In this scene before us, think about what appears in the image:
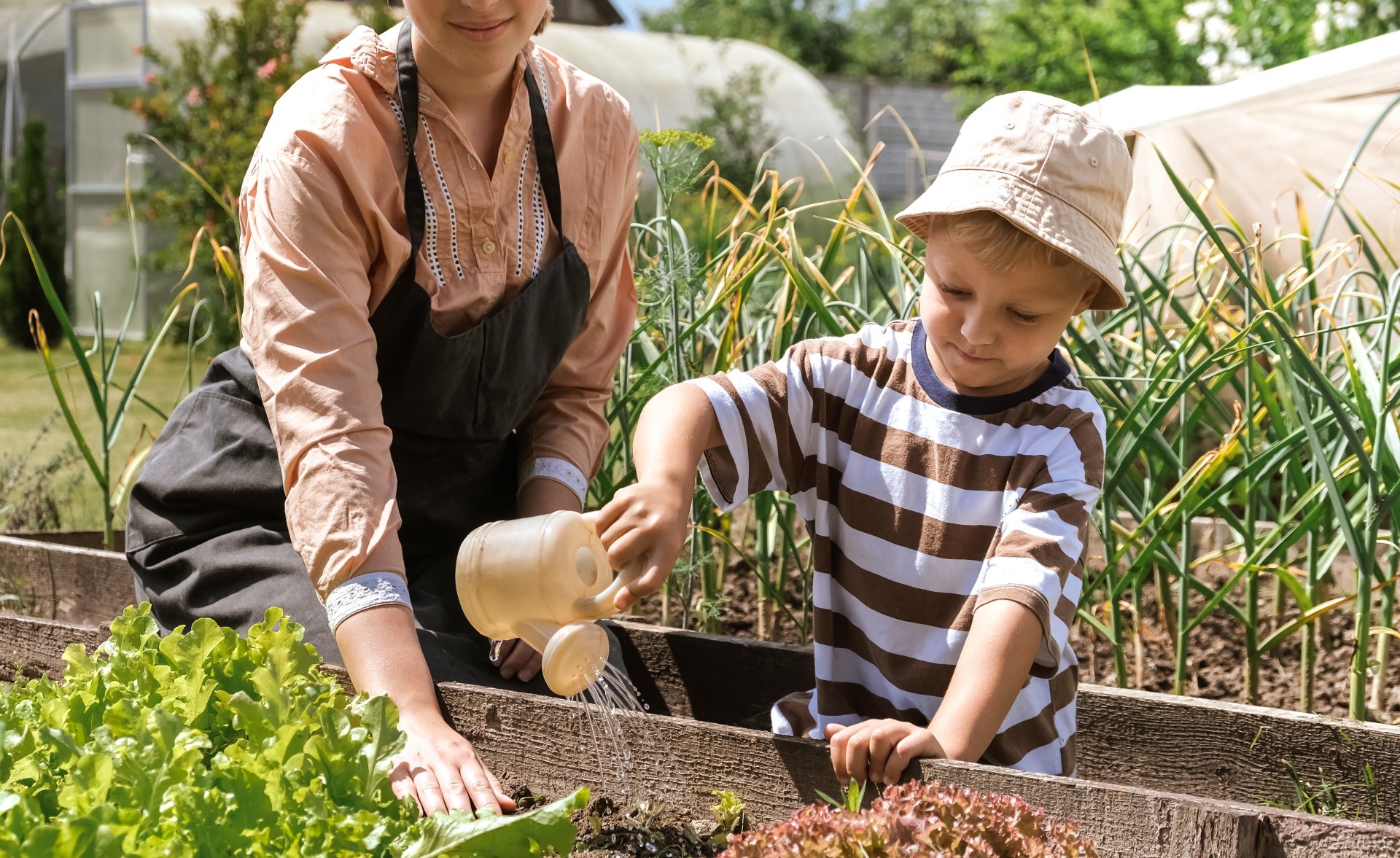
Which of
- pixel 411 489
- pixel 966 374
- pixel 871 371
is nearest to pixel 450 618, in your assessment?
pixel 411 489

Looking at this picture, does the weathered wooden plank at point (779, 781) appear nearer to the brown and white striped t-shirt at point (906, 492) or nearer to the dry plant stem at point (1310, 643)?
the brown and white striped t-shirt at point (906, 492)

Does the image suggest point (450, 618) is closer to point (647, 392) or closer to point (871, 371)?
point (647, 392)

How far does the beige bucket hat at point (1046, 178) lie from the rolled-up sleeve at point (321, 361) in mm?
670

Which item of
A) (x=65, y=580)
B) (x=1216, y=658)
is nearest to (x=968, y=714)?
(x=1216, y=658)

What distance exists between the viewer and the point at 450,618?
187 centimetres

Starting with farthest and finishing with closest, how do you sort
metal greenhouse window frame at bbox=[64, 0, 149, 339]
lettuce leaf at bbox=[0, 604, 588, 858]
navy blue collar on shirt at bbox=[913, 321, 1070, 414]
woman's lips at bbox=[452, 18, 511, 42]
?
1. metal greenhouse window frame at bbox=[64, 0, 149, 339]
2. woman's lips at bbox=[452, 18, 511, 42]
3. navy blue collar on shirt at bbox=[913, 321, 1070, 414]
4. lettuce leaf at bbox=[0, 604, 588, 858]

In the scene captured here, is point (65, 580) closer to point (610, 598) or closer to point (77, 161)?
point (610, 598)

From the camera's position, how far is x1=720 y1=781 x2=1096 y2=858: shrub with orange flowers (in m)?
0.93

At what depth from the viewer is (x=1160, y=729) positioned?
1.64 m

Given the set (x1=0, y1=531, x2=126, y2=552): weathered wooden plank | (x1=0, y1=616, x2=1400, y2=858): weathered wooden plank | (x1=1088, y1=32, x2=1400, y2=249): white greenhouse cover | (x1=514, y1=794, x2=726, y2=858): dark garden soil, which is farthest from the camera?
(x1=1088, y1=32, x2=1400, y2=249): white greenhouse cover

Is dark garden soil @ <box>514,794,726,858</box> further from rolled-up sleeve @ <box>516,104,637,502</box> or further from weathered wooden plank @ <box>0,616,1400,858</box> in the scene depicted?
rolled-up sleeve @ <box>516,104,637,502</box>

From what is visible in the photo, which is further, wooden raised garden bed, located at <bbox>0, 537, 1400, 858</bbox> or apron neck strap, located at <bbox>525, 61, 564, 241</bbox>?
apron neck strap, located at <bbox>525, 61, 564, 241</bbox>

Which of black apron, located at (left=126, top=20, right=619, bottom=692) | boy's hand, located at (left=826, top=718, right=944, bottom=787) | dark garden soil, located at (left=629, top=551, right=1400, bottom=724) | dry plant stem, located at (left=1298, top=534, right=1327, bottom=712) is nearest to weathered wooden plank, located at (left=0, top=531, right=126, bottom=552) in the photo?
black apron, located at (left=126, top=20, right=619, bottom=692)

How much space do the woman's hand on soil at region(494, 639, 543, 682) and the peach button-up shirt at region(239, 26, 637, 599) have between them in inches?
9.9
